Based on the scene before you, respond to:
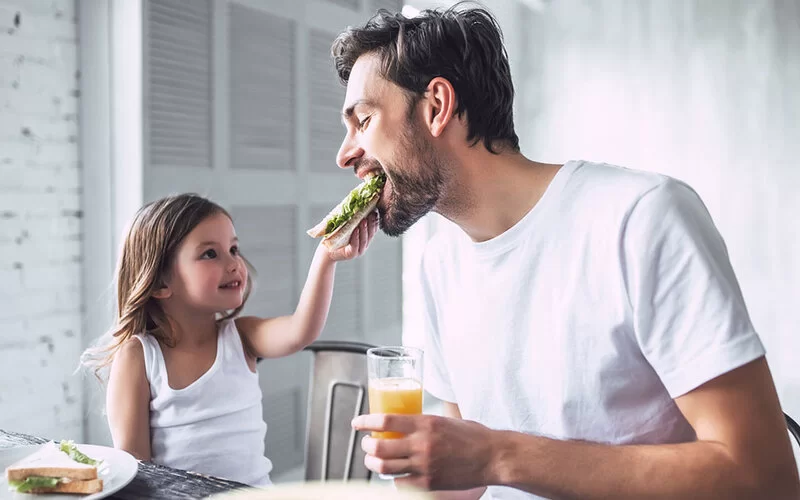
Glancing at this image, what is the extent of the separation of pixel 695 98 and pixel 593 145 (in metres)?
0.66

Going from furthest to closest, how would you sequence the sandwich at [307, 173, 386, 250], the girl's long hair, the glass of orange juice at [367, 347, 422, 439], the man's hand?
the girl's long hair
the sandwich at [307, 173, 386, 250]
the glass of orange juice at [367, 347, 422, 439]
the man's hand

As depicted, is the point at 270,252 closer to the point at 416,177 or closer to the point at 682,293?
the point at 416,177

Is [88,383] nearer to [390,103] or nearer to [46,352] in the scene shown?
[46,352]

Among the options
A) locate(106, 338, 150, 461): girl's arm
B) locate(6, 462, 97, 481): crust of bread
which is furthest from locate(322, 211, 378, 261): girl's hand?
locate(6, 462, 97, 481): crust of bread

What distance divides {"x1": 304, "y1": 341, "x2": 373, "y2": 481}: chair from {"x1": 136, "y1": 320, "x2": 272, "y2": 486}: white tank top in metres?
0.14

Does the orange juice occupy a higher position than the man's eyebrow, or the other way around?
the man's eyebrow

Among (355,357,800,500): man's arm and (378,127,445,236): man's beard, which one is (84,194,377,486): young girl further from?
(355,357,800,500): man's arm

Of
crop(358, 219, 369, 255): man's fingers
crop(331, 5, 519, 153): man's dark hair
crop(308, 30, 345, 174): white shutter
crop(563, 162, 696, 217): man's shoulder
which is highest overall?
crop(308, 30, 345, 174): white shutter

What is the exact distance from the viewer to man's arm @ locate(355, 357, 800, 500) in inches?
39.1

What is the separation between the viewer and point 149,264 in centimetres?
190

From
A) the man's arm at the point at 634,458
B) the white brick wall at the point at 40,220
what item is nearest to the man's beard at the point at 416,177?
the man's arm at the point at 634,458

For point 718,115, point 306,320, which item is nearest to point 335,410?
point 306,320

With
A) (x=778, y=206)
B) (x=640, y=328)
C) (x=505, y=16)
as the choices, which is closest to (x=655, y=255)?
(x=640, y=328)

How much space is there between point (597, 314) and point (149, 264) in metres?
1.20
